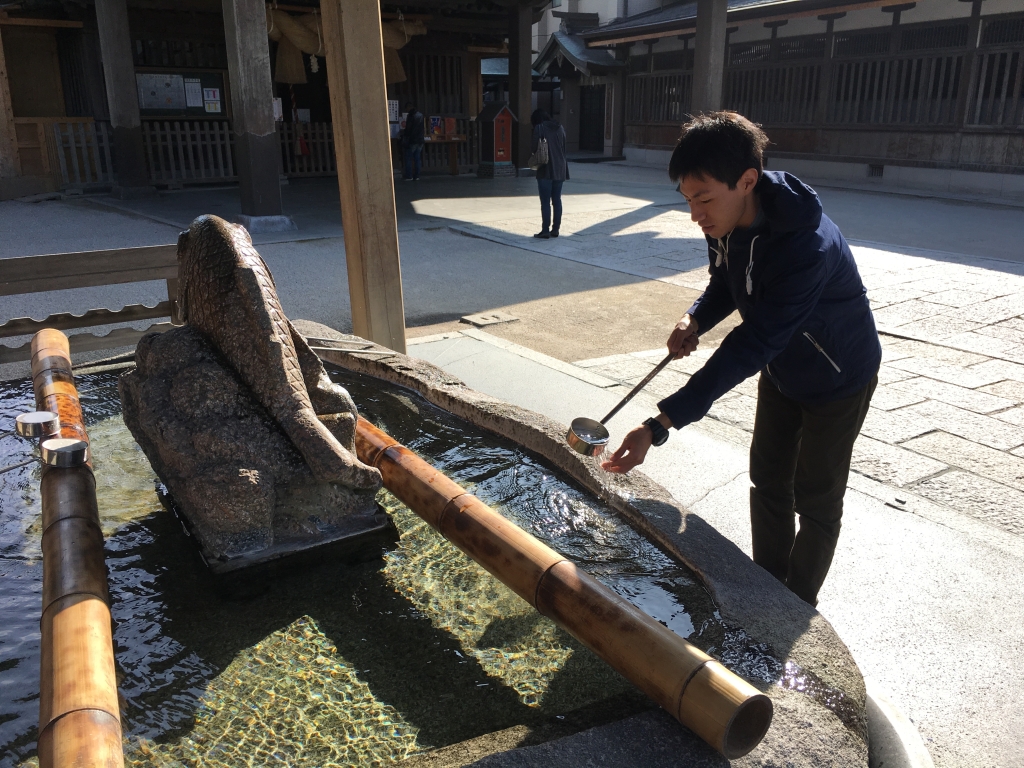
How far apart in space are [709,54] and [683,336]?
12.0 metres

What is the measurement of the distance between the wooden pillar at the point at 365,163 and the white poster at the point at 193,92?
34.2ft

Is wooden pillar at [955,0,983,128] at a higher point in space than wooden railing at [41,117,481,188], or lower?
higher

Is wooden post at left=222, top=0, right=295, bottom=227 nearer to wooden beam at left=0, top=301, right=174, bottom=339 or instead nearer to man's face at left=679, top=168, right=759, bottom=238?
wooden beam at left=0, top=301, right=174, bottom=339

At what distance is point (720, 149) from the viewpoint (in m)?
1.97

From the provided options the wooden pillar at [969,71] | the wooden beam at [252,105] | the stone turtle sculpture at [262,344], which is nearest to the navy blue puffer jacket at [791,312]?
the stone turtle sculpture at [262,344]

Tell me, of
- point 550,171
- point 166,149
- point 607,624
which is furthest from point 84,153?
point 607,624

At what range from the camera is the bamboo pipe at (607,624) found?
1606 millimetres

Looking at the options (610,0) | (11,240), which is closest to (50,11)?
(11,240)

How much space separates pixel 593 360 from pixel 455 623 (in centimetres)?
307

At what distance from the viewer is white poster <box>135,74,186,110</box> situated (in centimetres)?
1301

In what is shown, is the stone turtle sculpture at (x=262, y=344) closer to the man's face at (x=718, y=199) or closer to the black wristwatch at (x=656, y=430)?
the black wristwatch at (x=656, y=430)

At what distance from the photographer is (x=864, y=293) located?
7.54 feet

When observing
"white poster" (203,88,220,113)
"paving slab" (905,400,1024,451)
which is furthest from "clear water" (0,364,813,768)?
"white poster" (203,88,220,113)

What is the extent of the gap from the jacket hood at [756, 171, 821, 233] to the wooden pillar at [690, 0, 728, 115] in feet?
38.9
